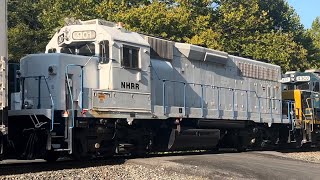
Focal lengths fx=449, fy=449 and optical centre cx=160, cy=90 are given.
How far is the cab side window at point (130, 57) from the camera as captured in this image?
39.0 feet

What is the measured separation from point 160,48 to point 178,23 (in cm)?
1530

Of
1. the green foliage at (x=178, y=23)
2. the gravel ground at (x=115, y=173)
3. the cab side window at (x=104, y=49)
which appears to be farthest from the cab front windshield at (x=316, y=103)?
the gravel ground at (x=115, y=173)

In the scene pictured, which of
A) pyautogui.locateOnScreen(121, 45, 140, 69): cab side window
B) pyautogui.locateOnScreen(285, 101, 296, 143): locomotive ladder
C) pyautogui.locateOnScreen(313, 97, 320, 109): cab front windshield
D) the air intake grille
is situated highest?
the air intake grille

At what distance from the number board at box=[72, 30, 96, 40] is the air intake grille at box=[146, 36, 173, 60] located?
76.9 inches

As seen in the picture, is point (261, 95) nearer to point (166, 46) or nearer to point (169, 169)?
point (166, 46)

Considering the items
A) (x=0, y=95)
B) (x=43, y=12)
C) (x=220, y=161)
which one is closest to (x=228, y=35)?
(x=43, y=12)

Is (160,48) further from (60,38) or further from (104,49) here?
(60,38)

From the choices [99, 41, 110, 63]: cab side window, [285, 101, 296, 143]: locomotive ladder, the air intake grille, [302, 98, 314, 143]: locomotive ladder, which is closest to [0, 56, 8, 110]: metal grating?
[99, 41, 110, 63]: cab side window

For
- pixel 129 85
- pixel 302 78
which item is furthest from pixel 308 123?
pixel 129 85

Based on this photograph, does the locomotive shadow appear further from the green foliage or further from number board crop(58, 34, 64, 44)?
the green foliage

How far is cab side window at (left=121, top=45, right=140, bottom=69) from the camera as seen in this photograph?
1188 cm

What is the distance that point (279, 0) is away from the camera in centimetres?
4766

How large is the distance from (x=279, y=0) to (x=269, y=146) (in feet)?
108

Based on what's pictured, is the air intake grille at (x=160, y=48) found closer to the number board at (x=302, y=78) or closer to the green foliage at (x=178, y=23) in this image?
the number board at (x=302, y=78)
